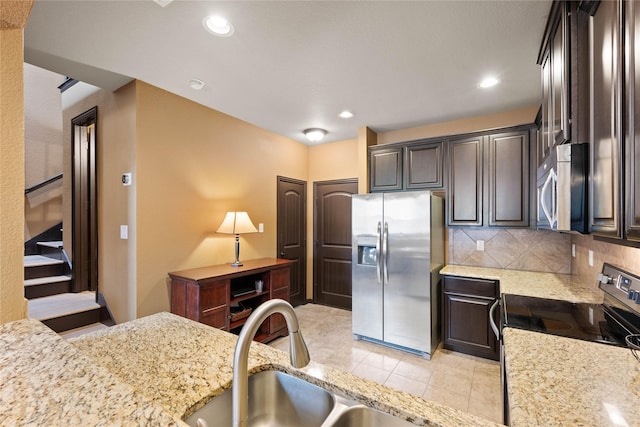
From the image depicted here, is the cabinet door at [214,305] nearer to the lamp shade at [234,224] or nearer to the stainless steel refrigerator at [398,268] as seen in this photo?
the lamp shade at [234,224]

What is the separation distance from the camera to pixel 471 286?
293cm

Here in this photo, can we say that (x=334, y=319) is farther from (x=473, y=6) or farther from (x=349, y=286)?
(x=473, y=6)

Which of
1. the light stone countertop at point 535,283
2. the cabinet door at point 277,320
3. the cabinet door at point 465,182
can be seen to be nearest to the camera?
the light stone countertop at point 535,283

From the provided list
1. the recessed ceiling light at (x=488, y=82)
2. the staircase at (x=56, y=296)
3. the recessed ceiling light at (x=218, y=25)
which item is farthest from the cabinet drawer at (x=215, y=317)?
the recessed ceiling light at (x=488, y=82)

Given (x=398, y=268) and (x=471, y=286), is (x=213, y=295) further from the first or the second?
(x=471, y=286)

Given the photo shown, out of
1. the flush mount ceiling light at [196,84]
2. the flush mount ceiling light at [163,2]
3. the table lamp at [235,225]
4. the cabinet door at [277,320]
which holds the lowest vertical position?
the cabinet door at [277,320]

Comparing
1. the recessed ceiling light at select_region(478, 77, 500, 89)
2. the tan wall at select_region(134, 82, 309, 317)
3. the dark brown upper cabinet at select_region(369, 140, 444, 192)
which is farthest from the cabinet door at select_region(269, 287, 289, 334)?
the recessed ceiling light at select_region(478, 77, 500, 89)

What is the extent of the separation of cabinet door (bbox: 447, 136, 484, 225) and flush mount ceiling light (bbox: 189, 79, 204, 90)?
2.69 meters

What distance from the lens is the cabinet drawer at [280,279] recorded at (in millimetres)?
3398

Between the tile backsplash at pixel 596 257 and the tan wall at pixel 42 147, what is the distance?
6644mm

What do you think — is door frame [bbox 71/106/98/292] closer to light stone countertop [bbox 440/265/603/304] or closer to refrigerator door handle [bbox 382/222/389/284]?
refrigerator door handle [bbox 382/222/389/284]

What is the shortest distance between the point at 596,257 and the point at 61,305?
16.2 ft

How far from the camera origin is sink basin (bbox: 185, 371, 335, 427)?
92 centimetres

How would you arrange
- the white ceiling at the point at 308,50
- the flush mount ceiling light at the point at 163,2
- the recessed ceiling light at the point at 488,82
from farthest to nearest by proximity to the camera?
the recessed ceiling light at the point at 488,82
the white ceiling at the point at 308,50
the flush mount ceiling light at the point at 163,2
